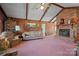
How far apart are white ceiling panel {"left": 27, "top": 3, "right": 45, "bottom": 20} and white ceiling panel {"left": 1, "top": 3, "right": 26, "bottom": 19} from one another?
0.35 feet

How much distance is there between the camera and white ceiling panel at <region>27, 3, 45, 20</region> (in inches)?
89.4

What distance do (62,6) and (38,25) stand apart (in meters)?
0.55

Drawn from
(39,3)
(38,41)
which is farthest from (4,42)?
(39,3)

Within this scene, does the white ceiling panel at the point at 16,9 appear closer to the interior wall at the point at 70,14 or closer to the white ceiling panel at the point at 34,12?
the white ceiling panel at the point at 34,12

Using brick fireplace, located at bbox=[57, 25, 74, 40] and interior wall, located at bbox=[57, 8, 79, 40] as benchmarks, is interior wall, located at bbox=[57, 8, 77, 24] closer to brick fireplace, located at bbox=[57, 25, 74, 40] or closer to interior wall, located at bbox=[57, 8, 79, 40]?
interior wall, located at bbox=[57, 8, 79, 40]

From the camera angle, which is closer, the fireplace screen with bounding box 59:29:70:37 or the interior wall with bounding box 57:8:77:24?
the interior wall with bounding box 57:8:77:24

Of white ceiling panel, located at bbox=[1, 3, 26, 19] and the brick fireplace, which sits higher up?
white ceiling panel, located at bbox=[1, 3, 26, 19]

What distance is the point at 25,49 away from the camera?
228 centimetres

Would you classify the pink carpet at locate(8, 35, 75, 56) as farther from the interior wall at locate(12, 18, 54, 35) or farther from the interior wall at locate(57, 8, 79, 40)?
the interior wall at locate(57, 8, 79, 40)

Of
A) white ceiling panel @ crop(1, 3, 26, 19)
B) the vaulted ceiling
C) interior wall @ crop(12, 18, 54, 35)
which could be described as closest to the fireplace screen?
interior wall @ crop(12, 18, 54, 35)

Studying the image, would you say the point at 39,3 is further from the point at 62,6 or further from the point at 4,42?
the point at 4,42

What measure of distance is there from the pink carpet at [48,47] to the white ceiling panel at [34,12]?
42 cm

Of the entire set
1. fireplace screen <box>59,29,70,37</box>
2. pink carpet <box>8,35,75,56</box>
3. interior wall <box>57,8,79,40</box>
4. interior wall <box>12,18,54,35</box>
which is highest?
interior wall <box>57,8,79,40</box>

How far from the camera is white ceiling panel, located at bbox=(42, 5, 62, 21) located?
2.26 meters
